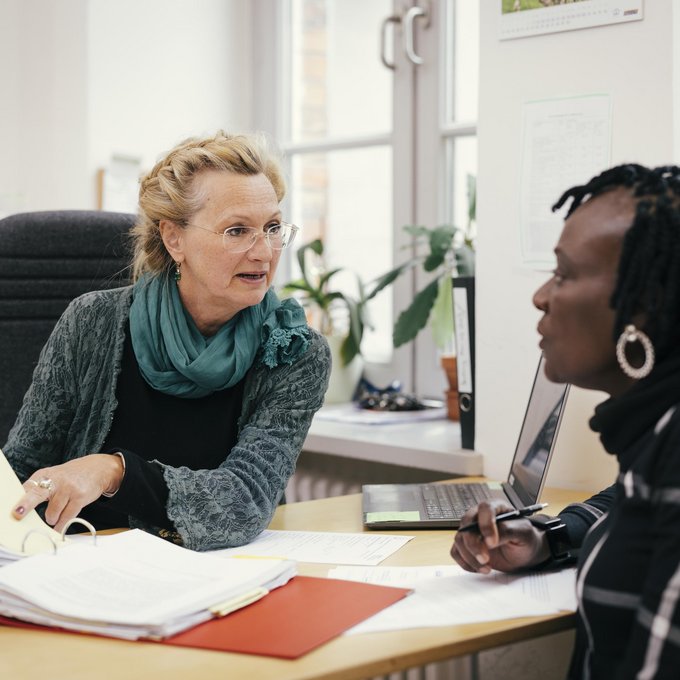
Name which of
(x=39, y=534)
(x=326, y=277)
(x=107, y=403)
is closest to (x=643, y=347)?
(x=39, y=534)

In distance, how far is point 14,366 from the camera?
2.09 meters

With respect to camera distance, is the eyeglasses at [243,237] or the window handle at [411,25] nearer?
the eyeglasses at [243,237]

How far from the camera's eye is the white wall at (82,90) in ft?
9.43

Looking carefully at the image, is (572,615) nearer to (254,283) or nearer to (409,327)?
(254,283)

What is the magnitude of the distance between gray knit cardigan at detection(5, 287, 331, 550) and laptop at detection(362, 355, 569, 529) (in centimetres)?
19

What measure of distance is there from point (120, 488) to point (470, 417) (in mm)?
910

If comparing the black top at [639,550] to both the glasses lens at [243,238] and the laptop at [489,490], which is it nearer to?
the laptop at [489,490]

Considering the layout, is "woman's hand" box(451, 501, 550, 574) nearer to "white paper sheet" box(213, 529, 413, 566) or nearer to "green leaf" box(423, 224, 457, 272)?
Answer: "white paper sheet" box(213, 529, 413, 566)

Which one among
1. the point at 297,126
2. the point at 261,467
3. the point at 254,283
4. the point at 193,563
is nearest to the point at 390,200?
the point at 297,126

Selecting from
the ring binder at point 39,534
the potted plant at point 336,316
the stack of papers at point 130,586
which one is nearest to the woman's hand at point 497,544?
the stack of papers at point 130,586

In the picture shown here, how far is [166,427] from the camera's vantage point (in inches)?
68.7

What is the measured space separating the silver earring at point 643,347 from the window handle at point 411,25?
6.32ft

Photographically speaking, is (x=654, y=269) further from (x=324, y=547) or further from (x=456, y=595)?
(x=324, y=547)

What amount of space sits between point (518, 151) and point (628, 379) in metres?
1.04
